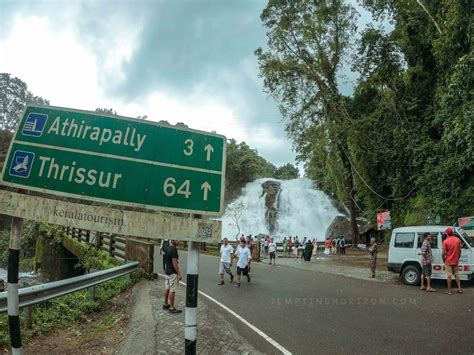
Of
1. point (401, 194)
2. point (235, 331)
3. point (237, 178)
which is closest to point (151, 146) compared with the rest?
point (235, 331)

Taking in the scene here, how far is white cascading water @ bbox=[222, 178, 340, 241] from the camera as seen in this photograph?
4141 centimetres

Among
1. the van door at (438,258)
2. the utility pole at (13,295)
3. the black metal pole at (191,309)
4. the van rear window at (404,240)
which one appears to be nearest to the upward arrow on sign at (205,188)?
the black metal pole at (191,309)

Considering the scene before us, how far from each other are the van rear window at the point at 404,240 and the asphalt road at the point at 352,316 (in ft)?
4.56

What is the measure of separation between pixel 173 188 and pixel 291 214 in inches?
1597

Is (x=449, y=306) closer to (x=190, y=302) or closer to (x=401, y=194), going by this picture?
(x=190, y=302)

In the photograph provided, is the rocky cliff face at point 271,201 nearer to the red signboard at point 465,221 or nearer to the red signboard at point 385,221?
the red signboard at point 385,221

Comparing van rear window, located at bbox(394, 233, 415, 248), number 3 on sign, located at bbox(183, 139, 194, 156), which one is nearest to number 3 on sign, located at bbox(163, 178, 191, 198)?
number 3 on sign, located at bbox(183, 139, 194, 156)

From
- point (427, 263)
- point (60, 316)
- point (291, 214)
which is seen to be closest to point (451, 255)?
point (427, 263)

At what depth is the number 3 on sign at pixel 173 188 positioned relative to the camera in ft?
11.5

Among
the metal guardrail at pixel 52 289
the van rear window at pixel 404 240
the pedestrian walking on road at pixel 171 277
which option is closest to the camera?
the metal guardrail at pixel 52 289

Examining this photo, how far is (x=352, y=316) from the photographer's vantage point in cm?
791

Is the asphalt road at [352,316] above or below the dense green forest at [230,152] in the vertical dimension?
below

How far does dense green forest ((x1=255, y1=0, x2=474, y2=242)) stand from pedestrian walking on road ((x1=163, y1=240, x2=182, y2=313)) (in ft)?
49.6

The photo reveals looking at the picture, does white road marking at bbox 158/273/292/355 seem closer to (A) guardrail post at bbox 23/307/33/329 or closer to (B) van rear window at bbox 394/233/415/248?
(A) guardrail post at bbox 23/307/33/329
